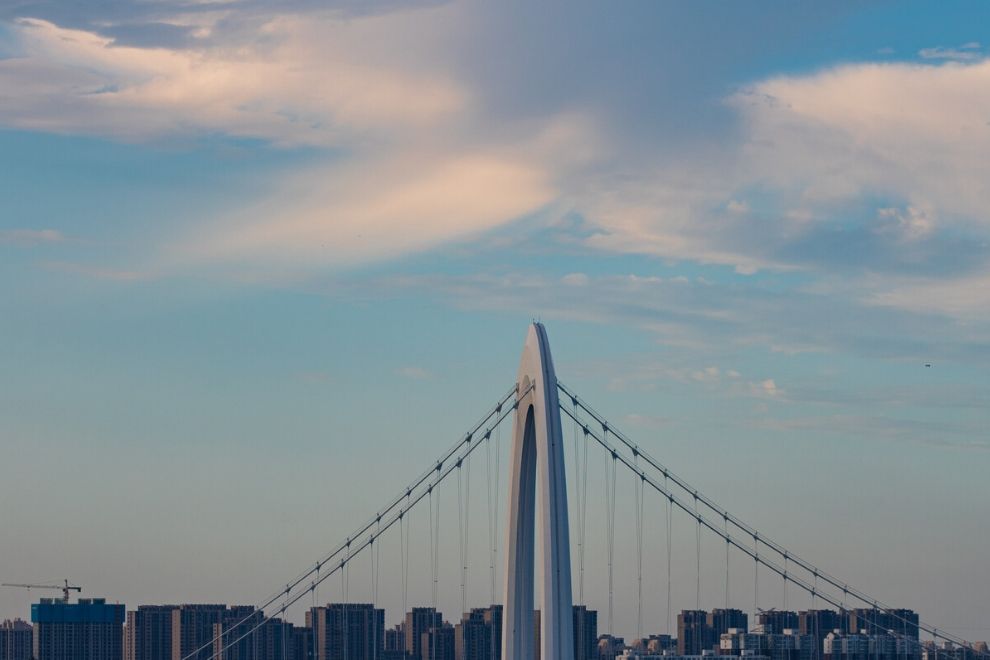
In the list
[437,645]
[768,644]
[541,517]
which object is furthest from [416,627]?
[541,517]

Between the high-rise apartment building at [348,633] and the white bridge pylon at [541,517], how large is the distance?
113083 millimetres

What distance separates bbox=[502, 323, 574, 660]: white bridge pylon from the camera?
59344 mm

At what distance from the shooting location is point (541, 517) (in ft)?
203

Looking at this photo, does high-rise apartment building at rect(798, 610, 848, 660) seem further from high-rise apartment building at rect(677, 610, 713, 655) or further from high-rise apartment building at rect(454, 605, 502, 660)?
high-rise apartment building at rect(454, 605, 502, 660)

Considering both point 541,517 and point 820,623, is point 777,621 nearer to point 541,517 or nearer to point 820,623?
point 820,623

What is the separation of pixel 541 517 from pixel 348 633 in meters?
125

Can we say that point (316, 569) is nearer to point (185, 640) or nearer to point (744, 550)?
point (744, 550)

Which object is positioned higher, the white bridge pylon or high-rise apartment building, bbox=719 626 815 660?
the white bridge pylon

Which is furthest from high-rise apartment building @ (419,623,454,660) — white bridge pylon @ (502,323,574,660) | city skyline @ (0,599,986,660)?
white bridge pylon @ (502,323,574,660)

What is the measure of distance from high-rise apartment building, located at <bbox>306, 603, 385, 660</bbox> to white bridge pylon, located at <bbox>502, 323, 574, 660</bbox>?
371 ft

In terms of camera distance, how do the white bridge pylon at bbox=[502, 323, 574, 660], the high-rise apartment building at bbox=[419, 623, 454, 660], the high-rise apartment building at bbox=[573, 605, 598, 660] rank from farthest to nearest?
1. the high-rise apartment building at bbox=[419, 623, 454, 660]
2. the high-rise apartment building at bbox=[573, 605, 598, 660]
3. the white bridge pylon at bbox=[502, 323, 574, 660]

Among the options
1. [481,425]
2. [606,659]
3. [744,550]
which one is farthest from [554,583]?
[606,659]

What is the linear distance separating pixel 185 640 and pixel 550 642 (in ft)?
483

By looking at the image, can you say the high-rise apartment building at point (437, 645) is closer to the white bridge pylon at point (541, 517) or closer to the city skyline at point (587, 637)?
the city skyline at point (587, 637)
